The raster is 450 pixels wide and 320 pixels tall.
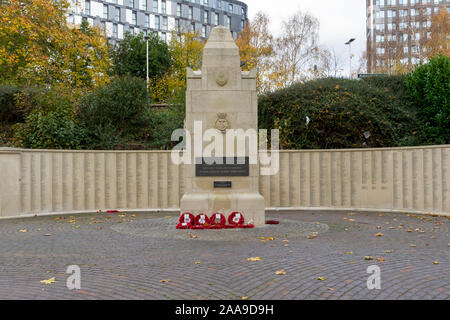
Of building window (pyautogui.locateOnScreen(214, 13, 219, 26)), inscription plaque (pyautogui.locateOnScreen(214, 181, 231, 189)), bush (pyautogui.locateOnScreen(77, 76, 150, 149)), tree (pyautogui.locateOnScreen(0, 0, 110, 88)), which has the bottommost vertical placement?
inscription plaque (pyautogui.locateOnScreen(214, 181, 231, 189))

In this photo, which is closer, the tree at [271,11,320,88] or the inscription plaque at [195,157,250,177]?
the inscription plaque at [195,157,250,177]

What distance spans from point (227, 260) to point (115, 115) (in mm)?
13747

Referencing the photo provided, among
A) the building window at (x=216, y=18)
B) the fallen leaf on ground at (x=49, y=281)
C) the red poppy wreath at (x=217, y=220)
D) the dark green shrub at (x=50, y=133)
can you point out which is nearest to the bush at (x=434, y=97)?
the red poppy wreath at (x=217, y=220)

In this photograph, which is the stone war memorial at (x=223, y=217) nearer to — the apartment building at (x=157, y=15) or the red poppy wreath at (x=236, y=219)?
the red poppy wreath at (x=236, y=219)

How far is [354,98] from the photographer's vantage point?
17.3 meters

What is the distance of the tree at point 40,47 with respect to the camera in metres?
23.9

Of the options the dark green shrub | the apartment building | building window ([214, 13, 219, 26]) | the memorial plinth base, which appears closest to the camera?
the memorial plinth base

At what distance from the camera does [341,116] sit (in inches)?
667

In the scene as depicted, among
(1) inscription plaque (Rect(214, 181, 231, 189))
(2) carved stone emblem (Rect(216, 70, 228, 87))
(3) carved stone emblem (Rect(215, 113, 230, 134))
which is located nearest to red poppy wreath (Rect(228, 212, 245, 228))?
(1) inscription plaque (Rect(214, 181, 231, 189))

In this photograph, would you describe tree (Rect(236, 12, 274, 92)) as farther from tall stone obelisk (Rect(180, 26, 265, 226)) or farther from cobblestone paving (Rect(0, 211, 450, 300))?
cobblestone paving (Rect(0, 211, 450, 300))

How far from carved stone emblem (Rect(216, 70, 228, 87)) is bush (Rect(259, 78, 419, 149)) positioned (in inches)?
287

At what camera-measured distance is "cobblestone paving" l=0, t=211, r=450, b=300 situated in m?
4.86

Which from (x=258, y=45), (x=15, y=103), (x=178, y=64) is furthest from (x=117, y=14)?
(x=15, y=103)

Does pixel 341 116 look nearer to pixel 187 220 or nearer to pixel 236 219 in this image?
pixel 236 219
